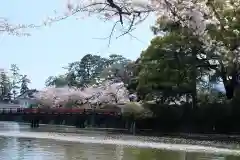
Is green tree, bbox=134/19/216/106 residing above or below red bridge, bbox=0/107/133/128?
above

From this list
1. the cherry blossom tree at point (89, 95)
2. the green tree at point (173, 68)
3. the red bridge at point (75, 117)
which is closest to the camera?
the green tree at point (173, 68)

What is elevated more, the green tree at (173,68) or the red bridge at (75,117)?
the green tree at (173,68)

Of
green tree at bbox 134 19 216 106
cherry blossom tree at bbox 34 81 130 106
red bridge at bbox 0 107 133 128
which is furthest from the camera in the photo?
cherry blossom tree at bbox 34 81 130 106

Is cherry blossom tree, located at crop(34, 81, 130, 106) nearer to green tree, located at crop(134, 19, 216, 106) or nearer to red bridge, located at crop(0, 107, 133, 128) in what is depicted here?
red bridge, located at crop(0, 107, 133, 128)

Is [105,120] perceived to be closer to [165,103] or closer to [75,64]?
[165,103]

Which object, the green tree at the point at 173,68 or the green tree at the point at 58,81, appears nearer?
the green tree at the point at 173,68

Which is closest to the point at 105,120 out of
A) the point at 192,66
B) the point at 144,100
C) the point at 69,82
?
the point at 144,100

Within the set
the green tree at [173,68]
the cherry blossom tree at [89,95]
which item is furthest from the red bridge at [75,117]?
the green tree at [173,68]

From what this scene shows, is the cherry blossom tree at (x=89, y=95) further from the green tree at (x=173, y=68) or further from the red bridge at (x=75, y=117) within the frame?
the green tree at (x=173, y=68)

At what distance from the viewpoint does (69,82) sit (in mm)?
75438

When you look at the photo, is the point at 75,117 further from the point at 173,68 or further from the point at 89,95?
the point at 173,68

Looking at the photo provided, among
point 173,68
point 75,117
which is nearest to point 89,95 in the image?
point 75,117

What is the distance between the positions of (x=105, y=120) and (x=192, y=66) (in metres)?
14.0

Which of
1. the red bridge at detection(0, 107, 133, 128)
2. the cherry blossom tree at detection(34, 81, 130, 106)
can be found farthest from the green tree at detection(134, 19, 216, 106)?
the cherry blossom tree at detection(34, 81, 130, 106)
